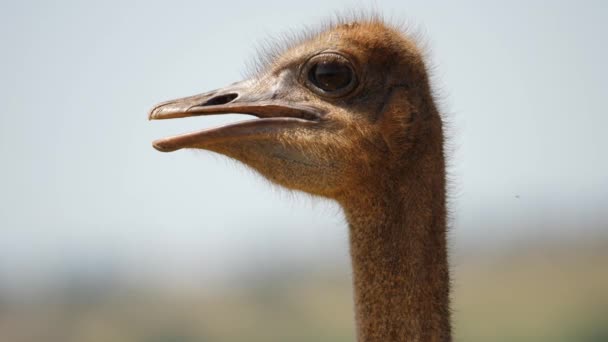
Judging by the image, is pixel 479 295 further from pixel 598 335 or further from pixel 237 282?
pixel 237 282

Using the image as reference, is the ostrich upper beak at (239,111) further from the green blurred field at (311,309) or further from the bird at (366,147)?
the green blurred field at (311,309)

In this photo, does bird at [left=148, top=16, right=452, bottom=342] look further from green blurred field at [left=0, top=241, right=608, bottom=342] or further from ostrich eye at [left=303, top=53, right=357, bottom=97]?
green blurred field at [left=0, top=241, right=608, bottom=342]

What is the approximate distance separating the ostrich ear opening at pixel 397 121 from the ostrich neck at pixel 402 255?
10 cm

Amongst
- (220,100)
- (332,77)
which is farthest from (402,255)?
(220,100)

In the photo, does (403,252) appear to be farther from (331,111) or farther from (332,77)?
(332,77)

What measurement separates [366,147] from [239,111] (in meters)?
0.57

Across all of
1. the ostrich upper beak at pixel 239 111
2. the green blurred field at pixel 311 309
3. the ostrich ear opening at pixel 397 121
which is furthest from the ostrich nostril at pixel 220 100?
the green blurred field at pixel 311 309

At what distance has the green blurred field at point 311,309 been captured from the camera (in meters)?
26.2

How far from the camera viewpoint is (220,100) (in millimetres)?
6160

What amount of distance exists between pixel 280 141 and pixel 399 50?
714 millimetres

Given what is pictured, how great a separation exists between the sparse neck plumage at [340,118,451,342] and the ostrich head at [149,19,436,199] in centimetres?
8

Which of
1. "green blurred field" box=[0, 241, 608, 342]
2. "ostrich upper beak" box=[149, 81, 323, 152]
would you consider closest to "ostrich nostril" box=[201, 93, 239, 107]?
"ostrich upper beak" box=[149, 81, 323, 152]

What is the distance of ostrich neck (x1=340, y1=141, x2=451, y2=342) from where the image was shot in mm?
5824

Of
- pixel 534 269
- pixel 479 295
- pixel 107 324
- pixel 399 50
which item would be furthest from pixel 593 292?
pixel 399 50
